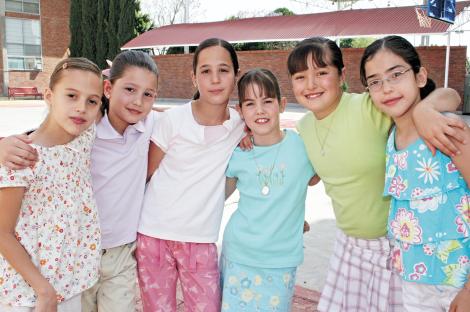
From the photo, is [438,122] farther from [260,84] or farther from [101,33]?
[101,33]

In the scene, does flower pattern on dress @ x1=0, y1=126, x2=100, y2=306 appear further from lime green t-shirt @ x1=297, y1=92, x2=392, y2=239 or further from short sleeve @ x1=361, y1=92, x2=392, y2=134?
short sleeve @ x1=361, y1=92, x2=392, y2=134

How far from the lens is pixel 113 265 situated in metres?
2.08

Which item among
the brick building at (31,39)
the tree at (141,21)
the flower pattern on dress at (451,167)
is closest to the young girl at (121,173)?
the flower pattern on dress at (451,167)

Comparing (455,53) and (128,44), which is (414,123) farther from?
(128,44)

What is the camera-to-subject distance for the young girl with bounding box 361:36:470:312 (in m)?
1.58

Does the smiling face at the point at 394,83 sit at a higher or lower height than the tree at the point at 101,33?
lower

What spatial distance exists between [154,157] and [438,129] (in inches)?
49.7

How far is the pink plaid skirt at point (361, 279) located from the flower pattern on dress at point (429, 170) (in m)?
0.44

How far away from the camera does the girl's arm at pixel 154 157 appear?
2.19 metres

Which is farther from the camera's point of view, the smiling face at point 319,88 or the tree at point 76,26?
the tree at point 76,26

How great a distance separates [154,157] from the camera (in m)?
2.20

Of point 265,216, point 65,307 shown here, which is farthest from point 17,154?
point 265,216

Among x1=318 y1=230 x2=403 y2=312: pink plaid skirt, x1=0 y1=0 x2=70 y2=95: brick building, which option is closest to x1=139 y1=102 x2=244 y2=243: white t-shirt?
x1=318 y1=230 x2=403 y2=312: pink plaid skirt

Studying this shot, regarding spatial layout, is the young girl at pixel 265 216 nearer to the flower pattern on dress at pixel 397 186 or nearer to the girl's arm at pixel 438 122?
the flower pattern on dress at pixel 397 186
